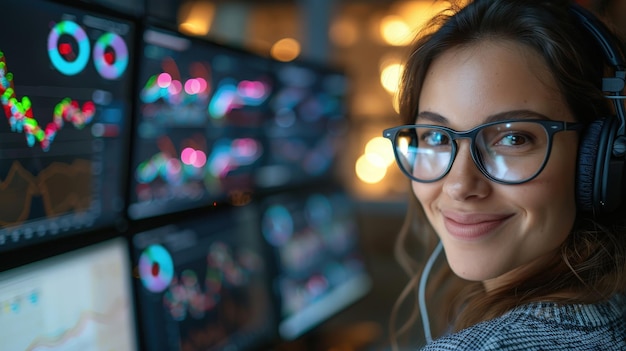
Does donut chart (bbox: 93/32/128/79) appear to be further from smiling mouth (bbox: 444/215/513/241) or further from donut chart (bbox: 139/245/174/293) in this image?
smiling mouth (bbox: 444/215/513/241)

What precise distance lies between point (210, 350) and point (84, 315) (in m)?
0.37

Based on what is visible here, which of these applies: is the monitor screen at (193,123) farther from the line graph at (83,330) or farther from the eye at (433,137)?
the eye at (433,137)

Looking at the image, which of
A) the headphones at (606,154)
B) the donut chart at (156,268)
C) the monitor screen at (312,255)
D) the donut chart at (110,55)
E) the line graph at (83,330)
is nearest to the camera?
the headphones at (606,154)

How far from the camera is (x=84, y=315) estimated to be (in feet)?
3.59

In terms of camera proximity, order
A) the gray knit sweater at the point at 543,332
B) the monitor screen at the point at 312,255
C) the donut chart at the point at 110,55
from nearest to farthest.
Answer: the gray knit sweater at the point at 543,332 → the donut chart at the point at 110,55 → the monitor screen at the point at 312,255

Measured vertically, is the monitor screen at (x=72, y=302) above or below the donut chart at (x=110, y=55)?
below

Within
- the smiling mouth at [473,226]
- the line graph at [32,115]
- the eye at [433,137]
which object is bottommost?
the smiling mouth at [473,226]

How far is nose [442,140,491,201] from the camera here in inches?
36.4

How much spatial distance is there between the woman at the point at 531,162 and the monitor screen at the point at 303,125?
Result: 0.84 meters

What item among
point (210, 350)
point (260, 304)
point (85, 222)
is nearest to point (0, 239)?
point (85, 222)

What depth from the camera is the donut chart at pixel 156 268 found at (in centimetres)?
125

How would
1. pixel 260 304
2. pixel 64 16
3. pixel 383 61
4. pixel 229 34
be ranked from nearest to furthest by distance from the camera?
pixel 64 16, pixel 260 304, pixel 383 61, pixel 229 34

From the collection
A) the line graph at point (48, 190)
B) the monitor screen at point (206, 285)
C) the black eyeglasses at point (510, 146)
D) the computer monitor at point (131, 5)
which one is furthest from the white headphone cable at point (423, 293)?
the computer monitor at point (131, 5)

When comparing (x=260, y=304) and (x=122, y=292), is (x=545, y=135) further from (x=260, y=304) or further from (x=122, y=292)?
(x=260, y=304)
